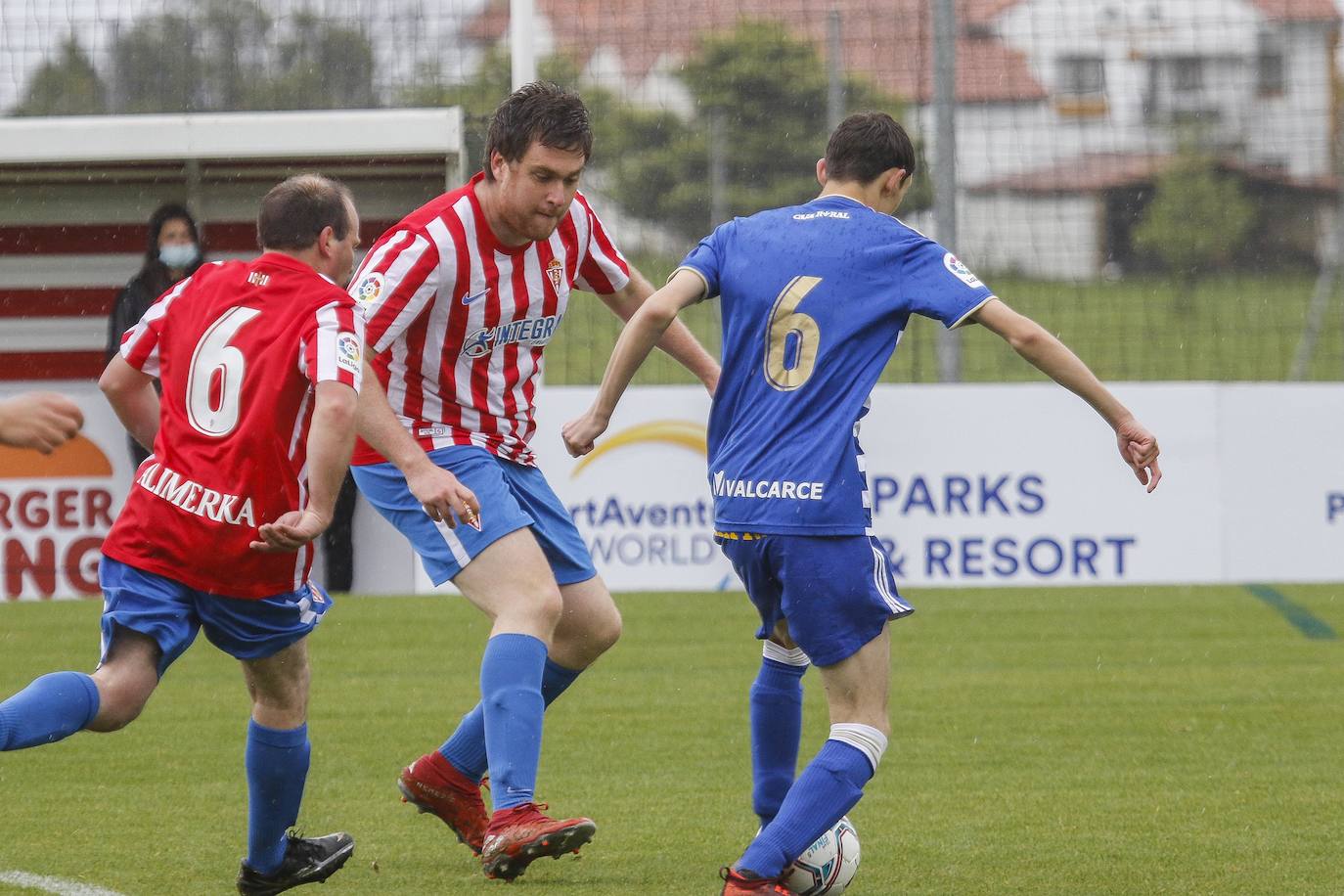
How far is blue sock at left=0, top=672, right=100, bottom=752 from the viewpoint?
3.63m

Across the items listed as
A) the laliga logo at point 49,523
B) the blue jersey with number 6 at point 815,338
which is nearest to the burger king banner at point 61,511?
the laliga logo at point 49,523

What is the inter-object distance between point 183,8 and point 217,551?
8.41 metres

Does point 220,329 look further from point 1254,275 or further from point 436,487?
point 1254,275

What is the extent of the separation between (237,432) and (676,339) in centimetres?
131

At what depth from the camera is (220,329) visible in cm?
390

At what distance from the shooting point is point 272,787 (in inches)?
161

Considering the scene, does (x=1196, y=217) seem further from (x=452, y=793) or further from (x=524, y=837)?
(x=524, y=837)

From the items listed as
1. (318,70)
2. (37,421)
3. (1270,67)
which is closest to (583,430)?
(37,421)

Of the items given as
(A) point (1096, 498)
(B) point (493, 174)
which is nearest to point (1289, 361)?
(A) point (1096, 498)

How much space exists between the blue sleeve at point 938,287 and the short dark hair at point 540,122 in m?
0.83

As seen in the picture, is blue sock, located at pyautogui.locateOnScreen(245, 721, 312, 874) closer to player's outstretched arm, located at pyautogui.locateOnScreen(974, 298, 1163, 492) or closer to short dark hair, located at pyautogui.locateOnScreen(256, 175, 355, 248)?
short dark hair, located at pyautogui.locateOnScreen(256, 175, 355, 248)

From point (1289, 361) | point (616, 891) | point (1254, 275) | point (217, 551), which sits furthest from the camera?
point (1254, 275)

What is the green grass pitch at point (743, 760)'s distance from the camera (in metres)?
4.48

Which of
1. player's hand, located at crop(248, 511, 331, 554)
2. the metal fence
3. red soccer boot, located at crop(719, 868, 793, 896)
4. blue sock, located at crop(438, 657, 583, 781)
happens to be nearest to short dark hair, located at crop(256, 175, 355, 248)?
player's hand, located at crop(248, 511, 331, 554)
